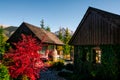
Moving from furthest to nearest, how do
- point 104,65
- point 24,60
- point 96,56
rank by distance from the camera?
point 96,56 → point 104,65 → point 24,60

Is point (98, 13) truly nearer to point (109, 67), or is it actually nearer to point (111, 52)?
point (111, 52)

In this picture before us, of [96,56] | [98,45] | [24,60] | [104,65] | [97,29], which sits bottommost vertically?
[104,65]

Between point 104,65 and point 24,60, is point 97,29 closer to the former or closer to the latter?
point 104,65

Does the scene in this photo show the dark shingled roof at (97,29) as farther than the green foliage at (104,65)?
Yes

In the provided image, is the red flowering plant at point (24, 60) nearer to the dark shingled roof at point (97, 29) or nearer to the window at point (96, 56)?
the dark shingled roof at point (97, 29)

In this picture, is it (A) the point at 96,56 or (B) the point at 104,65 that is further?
(A) the point at 96,56

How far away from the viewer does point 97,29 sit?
20719 millimetres

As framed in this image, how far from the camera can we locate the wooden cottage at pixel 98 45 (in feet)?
61.8

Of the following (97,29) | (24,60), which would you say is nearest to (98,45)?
(97,29)

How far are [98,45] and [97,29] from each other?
1.63m

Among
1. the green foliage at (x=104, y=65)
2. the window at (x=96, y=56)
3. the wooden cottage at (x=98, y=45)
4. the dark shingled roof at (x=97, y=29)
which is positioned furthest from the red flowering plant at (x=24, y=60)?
the window at (x=96, y=56)

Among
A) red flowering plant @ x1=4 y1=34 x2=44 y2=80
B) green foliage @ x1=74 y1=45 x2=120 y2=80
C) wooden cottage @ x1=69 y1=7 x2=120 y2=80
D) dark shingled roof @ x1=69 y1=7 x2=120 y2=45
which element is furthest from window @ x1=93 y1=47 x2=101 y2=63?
red flowering plant @ x1=4 y1=34 x2=44 y2=80

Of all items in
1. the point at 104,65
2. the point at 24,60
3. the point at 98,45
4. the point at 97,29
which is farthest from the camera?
the point at 97,29

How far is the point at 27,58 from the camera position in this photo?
45.0 ft
